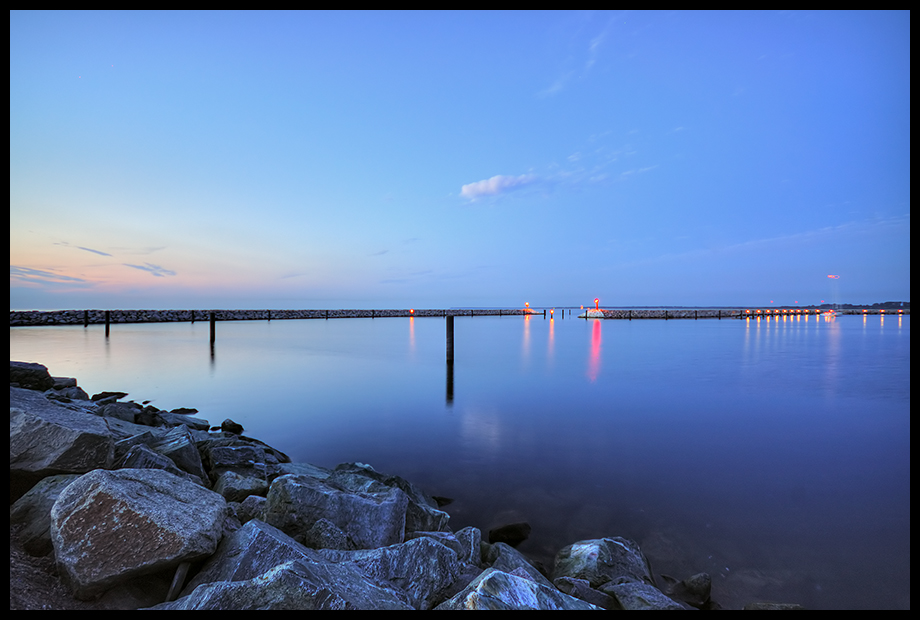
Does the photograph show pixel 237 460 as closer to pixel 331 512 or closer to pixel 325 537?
pixel 331 512

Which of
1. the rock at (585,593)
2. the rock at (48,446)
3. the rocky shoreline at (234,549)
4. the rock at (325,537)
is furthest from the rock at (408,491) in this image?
the rock at (48,446)

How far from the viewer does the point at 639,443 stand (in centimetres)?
935

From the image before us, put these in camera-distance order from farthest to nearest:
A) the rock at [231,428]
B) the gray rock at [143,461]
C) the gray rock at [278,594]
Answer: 1. the rock at [231,428]
2. the gray rock at [143,461]
3. the gray rock at [278,594]

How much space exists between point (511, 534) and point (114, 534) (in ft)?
14.5

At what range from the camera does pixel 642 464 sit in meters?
8.05

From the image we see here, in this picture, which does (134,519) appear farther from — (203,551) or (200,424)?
(200,424)

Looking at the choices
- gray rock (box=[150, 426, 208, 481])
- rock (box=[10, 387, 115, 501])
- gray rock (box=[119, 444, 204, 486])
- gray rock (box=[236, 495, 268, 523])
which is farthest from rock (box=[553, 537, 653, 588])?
rock (box=[10, 387, 115, 501])

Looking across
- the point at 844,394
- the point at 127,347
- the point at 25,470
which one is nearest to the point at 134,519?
the point at 25,470

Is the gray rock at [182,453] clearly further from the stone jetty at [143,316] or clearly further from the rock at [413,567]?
the stone jetty at [143,316]

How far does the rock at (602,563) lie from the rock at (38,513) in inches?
176

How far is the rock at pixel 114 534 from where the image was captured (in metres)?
2.49

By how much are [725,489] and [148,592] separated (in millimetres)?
7895

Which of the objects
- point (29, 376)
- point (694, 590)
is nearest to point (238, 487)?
point (694, 590)
